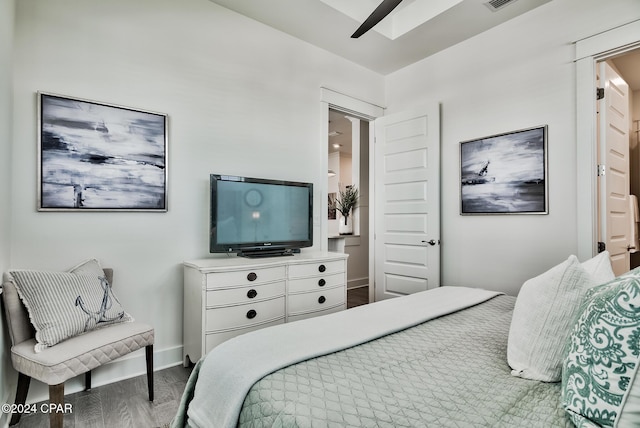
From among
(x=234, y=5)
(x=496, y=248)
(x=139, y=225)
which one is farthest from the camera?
(x=496, y=248)

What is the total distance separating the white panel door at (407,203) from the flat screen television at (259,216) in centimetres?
110

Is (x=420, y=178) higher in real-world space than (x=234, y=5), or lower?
lower

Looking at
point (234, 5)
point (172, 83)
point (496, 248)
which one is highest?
point (234, 5)

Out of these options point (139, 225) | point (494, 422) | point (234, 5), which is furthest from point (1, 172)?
point (494, 422)

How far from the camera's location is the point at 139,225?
2473mm

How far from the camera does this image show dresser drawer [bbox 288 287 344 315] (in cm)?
272

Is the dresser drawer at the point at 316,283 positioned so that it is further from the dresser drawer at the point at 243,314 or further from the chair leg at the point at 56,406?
the chair leg at the point at 56,406

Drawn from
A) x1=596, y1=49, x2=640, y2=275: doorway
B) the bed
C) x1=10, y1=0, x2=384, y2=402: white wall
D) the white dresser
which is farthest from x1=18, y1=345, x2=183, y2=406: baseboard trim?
x1=596, y1=49, x2=640, y2=275: doorway

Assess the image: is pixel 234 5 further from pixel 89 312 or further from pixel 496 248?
pixel 496 248

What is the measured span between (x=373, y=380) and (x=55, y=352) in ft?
5.41

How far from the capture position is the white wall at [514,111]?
2713 millimetres

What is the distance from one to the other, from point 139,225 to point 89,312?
74cm

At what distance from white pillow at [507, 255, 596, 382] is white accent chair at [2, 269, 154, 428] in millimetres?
1929

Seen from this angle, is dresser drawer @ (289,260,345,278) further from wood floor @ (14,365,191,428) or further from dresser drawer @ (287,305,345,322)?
wood floor @ (14,365,191,428)
